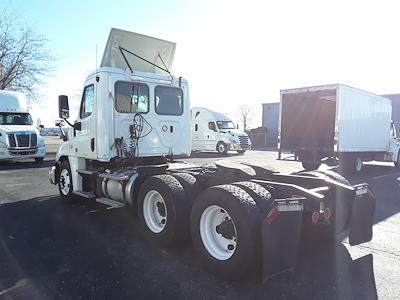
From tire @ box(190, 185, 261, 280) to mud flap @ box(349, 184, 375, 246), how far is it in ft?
5.52

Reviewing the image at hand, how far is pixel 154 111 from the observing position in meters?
7.17

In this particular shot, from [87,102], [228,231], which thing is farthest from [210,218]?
[87,102]

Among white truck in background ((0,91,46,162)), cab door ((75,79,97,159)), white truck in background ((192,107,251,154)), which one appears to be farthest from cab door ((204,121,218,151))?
cab door ((75,79,97,159))

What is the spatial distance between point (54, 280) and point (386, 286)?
142 inches

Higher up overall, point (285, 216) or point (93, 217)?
point (285, 216)

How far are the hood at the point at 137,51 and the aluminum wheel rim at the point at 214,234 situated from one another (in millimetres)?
4025

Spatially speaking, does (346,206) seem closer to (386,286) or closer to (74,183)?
(386,286)

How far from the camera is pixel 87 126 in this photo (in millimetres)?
7117

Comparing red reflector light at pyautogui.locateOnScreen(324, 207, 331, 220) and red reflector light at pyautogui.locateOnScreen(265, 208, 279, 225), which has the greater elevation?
red reflector light at pyautogui.locateOnScreen(265, 208, 279, 225)

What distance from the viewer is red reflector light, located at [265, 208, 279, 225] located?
11.6 feet

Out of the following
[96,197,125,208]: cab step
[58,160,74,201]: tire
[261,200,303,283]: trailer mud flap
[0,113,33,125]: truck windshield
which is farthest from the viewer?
[0,113,33,125]: truck windshield

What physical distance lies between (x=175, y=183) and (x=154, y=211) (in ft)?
2.47

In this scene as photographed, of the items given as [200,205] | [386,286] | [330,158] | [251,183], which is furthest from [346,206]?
[330,158]

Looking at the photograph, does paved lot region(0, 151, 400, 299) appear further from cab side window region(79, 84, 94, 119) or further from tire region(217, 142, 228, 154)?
tire region(217, 142, 228, 154)
